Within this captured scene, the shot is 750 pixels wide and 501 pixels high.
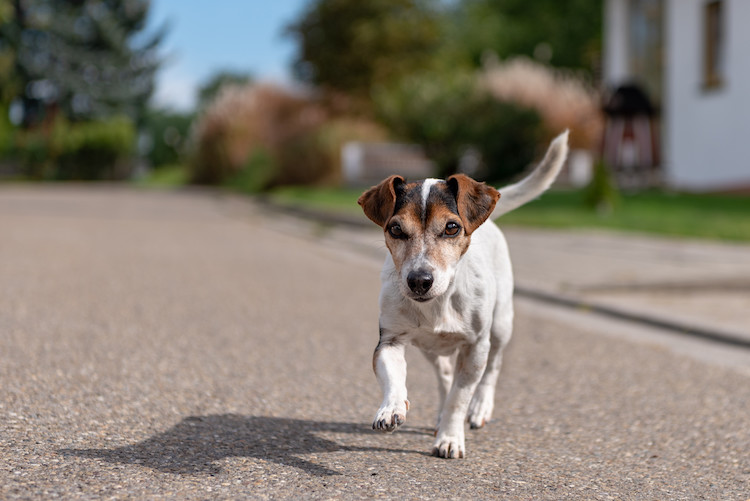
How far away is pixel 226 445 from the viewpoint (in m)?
3.66

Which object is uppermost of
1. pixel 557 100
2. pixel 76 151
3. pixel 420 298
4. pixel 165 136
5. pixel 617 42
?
pixel 617 42

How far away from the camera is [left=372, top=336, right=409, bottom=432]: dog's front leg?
124 inches

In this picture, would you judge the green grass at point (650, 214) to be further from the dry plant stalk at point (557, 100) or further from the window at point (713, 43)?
the dry plant stalk at point (557, 100)

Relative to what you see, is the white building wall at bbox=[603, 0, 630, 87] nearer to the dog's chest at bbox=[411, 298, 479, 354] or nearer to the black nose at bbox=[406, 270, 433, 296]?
the dog's chest at bbox=[411, 298, 479, 354]

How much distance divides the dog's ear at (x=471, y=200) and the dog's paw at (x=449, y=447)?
0.86 m

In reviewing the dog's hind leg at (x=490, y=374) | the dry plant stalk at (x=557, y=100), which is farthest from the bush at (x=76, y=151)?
the dog's hind leg at (x=490, y=374)

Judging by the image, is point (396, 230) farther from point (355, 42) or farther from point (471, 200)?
point (355, 42)

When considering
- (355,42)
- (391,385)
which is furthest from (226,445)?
(355,42)

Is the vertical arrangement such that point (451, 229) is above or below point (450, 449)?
above

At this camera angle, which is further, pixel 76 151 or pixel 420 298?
pixel 76 151

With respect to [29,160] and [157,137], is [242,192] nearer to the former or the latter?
[29,160]

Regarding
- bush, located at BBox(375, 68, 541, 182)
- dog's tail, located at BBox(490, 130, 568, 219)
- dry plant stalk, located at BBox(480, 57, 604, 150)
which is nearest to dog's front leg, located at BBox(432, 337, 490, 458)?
dog's tail, located at BBox(490, 130, 568, 219)

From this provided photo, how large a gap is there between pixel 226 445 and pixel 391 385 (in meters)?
0.80

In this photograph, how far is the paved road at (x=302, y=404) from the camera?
3.30 meters
